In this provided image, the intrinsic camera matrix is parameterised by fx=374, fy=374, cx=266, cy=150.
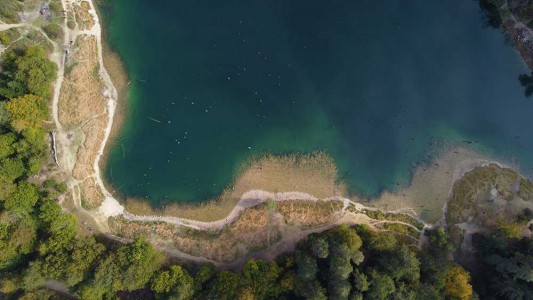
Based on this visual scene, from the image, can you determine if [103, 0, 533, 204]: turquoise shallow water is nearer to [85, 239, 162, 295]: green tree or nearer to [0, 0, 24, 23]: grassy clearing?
[85, 239, 162, 295]: green tree

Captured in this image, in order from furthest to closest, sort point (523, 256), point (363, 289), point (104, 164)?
1. point (104, 164)
2. point (523, 256)
3. point (363, 289)

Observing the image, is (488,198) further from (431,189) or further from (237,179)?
(237,179)

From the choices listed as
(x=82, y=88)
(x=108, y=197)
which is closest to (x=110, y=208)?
(x=108, y=197)

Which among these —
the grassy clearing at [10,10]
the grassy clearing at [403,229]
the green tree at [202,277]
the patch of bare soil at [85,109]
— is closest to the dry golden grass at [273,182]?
the green tree at [202,277]

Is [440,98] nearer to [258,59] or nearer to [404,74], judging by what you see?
[404,74]

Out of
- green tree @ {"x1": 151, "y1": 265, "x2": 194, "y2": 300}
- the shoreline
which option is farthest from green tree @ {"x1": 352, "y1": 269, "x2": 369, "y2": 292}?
green tree @ {"x1": 151, "y1": 265, "x2": 194, "y2": 300}

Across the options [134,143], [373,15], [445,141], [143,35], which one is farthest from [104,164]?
[445,141]
